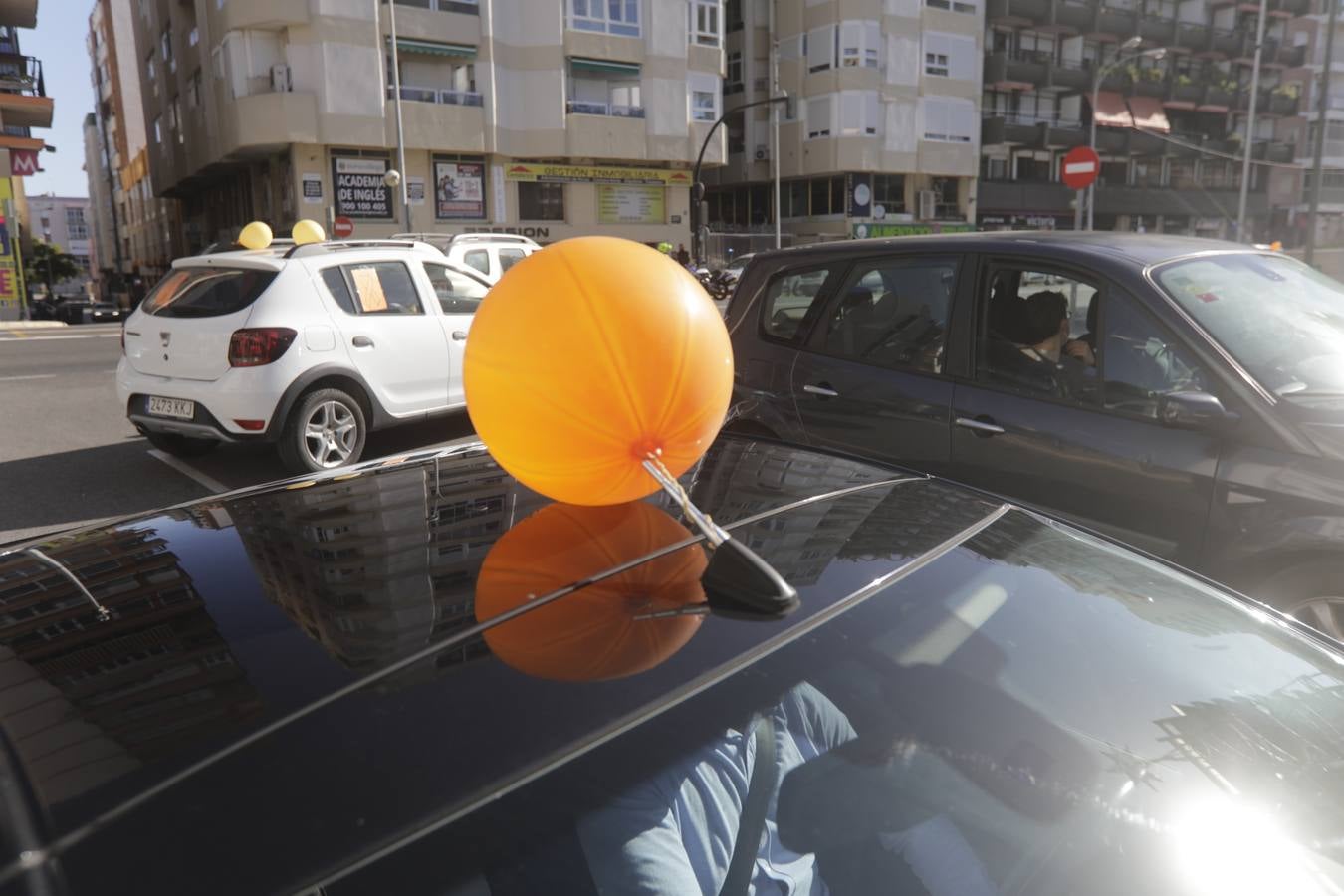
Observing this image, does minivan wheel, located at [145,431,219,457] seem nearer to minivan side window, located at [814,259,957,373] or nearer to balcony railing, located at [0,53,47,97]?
minivan side window, located at [814,259,957,373]

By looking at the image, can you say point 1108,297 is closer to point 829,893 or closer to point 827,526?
point 827,526

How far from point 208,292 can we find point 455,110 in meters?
28.6

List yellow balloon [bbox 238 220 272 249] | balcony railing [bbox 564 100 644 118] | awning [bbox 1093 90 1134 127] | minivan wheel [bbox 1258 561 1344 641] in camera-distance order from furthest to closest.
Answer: awning [bbox 1093 90 1134 127], balcony railing [bbox 564 100 644 118], yellow balloon [bbox 238 220 272 249], minivan wheel [bbox 1258 561 1344 641]

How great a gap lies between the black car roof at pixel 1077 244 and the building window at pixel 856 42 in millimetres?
41826

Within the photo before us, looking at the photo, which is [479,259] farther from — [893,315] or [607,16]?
[607,16]

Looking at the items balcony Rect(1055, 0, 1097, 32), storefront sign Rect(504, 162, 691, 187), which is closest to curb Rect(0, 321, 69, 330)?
storefront sign Rect(504, 162, 691, 187)

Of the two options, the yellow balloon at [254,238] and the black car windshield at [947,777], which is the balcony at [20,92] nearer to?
the yellow balloon at [254,238]

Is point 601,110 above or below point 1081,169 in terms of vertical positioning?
above

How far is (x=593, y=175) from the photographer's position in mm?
36781

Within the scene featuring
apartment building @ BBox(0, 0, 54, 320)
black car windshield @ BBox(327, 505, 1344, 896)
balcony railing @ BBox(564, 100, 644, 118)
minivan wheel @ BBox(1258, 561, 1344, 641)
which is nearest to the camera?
black car windshield @ BBox(327, 505, 1344, 896)

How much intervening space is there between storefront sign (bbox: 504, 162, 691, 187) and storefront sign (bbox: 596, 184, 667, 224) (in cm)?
27

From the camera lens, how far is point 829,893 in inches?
50.6

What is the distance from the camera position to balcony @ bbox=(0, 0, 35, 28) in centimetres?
3216

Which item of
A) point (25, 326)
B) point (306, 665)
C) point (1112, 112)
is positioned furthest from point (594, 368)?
point (1112, 112)
